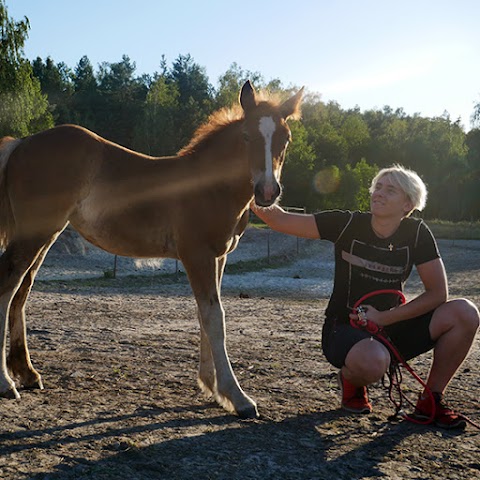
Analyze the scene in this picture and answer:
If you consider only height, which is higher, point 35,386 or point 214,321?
point 214,321

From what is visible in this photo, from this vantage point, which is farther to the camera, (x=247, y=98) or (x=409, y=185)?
(x=247, y=98)

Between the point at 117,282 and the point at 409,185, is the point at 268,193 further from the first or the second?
the point at 117,282

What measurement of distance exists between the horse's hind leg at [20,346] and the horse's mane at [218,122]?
1.34 meters

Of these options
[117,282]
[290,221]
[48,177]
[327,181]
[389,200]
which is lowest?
[117,282]

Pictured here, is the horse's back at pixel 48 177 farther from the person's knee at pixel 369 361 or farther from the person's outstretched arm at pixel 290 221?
the person's knee at pixel 369 361

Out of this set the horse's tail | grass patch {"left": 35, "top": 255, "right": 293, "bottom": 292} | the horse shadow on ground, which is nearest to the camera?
the horse shadow on ground

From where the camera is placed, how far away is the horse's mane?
15.8 ft

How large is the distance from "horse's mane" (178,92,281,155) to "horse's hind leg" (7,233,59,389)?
1340mm

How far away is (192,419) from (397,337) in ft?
5.21

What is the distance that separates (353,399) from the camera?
4.48 m

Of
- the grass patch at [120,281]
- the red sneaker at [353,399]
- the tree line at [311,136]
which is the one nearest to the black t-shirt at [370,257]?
the red sneaker at [353,399]

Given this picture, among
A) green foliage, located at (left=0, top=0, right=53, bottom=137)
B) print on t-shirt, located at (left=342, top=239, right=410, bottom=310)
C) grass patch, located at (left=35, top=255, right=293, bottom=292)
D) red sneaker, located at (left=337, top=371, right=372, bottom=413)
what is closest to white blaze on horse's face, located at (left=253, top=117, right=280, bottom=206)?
print on t-shirt, located at (left=342, top=239, right=410, bottom=310)

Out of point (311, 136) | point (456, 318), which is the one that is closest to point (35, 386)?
point (456, 318)

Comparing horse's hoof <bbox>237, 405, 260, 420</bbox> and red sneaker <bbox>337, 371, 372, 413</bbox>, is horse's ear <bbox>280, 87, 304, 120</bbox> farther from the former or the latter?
horse's hoof <bbox>237, 405, 260, 420</bbox>
